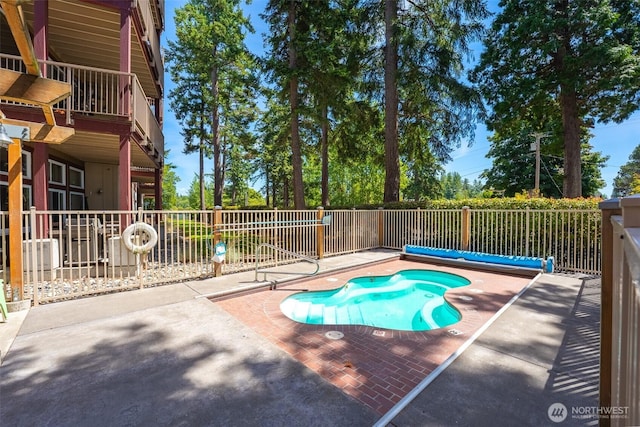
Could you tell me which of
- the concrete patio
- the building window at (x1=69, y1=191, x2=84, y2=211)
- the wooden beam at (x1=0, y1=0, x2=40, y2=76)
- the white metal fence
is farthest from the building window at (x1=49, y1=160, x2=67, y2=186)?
the wooden beam at (x1=0, y1=0, x2=40, y2=76)

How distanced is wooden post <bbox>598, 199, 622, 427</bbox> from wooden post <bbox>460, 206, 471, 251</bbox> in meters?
7.66

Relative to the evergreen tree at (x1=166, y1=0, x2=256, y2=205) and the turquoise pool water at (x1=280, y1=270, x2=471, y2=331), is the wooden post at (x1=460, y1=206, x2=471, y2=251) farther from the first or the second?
the evergreen tree at (x1=166, y1=0, x2=256, y2=205)

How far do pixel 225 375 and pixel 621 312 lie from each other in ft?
9.43

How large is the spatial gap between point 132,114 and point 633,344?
339 inches

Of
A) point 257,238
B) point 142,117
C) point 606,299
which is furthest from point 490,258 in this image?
point 142,117

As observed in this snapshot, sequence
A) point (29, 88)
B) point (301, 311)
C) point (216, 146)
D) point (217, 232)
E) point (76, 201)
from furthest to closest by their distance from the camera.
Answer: point (216, 146) → point (76, 201) → point (217, 232) → point (301, 311) → point (29, 88)

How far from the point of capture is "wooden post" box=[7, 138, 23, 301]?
169 inches

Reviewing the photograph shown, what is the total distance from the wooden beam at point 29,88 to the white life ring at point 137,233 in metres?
2.74

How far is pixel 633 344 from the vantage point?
41.0 inches

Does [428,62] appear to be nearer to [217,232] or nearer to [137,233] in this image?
[217,232]

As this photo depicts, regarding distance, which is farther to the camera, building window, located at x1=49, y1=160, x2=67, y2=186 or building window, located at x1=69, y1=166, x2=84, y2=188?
building window, located at x1=69, y1=166, x2=84, y2=188

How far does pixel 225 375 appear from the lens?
2775 mm

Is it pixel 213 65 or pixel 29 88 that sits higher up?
pixel 213 65

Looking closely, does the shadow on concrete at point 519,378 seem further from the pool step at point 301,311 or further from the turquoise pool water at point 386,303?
the pool step at point 301,311
